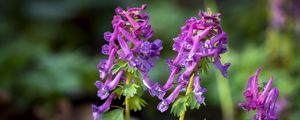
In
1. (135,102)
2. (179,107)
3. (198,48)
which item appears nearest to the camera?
(198,48)

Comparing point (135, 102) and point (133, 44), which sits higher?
point (133, 44)

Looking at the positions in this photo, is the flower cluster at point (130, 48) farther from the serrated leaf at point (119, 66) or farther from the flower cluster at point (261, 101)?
the flower cluster at point (261, 101)

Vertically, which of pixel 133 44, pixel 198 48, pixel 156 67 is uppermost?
pixel 156 67

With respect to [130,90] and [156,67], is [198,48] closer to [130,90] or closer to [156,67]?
[130,90]

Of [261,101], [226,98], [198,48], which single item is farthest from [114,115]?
[226,98]

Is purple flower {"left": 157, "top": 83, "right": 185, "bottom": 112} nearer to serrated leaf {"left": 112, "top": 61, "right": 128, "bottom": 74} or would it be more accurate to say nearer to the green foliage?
the green foliage

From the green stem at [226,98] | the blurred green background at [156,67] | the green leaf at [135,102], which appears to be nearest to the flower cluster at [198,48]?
the green leaf at [135,102]

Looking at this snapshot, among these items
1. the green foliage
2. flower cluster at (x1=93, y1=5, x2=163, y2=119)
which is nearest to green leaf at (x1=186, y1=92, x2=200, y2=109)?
the green foliage
